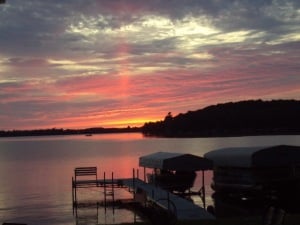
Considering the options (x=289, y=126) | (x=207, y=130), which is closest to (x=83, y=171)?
(x=289, y=126)

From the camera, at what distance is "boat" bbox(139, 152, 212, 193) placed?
34.5m

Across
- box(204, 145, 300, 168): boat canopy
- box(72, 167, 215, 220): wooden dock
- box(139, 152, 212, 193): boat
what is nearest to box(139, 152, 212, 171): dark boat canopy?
box(139, 152, 212, 193): boat

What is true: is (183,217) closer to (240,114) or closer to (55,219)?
(55,219)

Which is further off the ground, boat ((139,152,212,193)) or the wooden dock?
boat ((139,152,212,193))

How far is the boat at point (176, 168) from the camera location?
34.5 m

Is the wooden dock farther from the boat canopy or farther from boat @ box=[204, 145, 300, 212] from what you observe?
the boat canopy

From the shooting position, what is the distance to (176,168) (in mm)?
34562

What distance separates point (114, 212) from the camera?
32750mm

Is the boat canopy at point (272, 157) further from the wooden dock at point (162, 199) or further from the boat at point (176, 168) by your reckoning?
the wooden dock at point (162, 199)

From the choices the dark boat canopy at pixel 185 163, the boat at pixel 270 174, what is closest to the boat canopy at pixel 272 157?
the boat at pixel 270 174

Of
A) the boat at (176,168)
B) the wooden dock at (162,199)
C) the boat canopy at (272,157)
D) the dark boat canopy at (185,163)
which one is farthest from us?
the boat at (176,168)

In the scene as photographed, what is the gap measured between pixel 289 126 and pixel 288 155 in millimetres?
138864

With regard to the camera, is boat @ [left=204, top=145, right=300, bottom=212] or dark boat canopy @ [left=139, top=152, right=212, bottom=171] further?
dark boat canopy @ [left=139, top=152, right=212, bottom=171]

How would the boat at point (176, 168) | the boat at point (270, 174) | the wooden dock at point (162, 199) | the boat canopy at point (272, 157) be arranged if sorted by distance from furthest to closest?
the boat at point (176, 168), the boat canopy at point (272, 157), the boat at point (270, 174), the wooden dock at point (162, 199)
